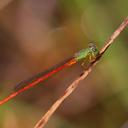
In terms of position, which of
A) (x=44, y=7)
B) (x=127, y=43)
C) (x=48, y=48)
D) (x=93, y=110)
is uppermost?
(x=44, y=7)

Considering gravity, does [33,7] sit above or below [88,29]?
above

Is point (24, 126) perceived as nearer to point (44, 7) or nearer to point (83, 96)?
point (83, 96)

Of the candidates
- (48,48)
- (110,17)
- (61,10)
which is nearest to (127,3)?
(110,17)

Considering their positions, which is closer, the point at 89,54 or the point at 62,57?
the point at 89,54

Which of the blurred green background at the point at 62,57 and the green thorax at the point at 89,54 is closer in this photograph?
the green thorax at the point at 89,54

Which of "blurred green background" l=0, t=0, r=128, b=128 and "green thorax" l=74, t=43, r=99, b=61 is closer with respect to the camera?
"green thorax" l=74, t=43, r=99, b=61

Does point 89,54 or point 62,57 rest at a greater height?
point 62,57

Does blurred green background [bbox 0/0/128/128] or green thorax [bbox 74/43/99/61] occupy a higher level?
blurred green background [bbox 0/0/128/128]

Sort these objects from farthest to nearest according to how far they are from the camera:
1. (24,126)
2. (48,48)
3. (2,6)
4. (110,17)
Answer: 1. (48,48)
2. (2,6)
3. (110,17)
4. (24,126)
